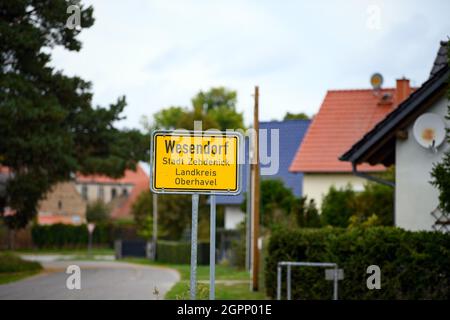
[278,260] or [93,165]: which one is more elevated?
[93,165]

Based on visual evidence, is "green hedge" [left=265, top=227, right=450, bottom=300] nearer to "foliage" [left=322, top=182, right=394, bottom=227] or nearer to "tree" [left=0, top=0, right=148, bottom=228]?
"foliage" [left=322, top=182, right=394, bottom=227]

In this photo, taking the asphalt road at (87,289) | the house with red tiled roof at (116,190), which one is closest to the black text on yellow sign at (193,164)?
the asphalt road at (87,289)

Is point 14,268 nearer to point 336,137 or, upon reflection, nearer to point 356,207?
point 356,207

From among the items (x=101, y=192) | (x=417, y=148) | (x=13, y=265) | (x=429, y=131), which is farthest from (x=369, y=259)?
(x=101, y=192)

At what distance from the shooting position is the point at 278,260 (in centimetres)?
2000

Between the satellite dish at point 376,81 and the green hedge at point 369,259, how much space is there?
23078mm

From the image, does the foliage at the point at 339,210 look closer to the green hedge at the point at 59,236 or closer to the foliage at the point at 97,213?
the green hedge at the point at 59,236

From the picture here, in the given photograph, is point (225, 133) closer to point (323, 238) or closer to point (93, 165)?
point (323, 238)

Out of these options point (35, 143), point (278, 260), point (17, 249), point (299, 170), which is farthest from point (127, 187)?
point (278, 260)

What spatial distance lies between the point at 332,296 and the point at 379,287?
6.21 ft

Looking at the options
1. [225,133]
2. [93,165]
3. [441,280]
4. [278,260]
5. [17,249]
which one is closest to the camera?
[225,133]

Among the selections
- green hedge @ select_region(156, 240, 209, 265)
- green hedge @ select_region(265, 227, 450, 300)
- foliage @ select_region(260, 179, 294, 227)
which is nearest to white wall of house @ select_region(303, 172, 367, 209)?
foliage @ select_region(260, 179, 294, 227)

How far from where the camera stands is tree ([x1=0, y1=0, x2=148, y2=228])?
26703mm

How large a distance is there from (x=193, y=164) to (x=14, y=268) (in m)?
27.4
